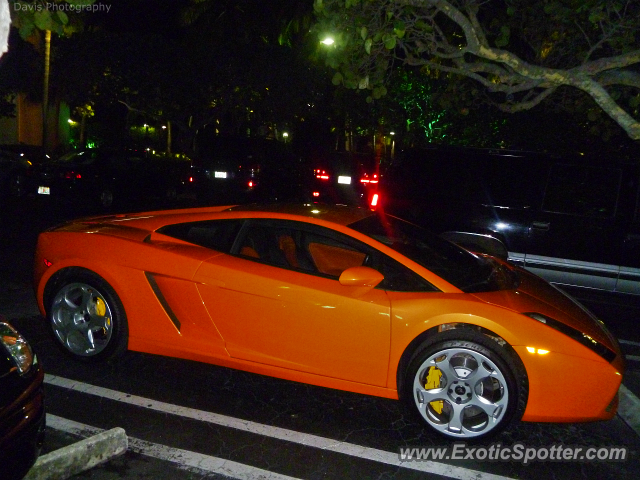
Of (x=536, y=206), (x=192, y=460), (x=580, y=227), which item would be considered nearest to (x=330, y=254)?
(x=192, y=460)

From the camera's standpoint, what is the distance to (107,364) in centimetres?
482

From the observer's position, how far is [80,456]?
323 cm

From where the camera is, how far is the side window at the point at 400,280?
13.4 ft

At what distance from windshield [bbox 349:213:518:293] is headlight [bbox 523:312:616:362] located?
41cm

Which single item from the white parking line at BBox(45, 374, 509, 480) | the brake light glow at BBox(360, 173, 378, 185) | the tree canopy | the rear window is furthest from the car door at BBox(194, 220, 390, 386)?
the brake light glow at BBox(360, 173, 378, 185)

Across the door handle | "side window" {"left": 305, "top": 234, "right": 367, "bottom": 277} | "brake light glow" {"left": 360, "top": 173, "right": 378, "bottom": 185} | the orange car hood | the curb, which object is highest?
"brake light glow" {"left": 360, "top": 173, "right": 378, "bottom": 185}

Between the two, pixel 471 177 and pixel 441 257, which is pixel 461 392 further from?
pixel 471 177

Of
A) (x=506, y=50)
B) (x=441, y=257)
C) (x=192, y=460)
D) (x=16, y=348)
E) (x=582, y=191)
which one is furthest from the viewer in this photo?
(x=582, y=191)

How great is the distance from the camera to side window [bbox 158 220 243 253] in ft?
15.2

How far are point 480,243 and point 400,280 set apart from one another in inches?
142

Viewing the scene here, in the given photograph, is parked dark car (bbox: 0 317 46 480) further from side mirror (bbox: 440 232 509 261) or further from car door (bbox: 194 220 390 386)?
side mirror (bbox: 440 232 509 261)

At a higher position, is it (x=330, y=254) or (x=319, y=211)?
(x=319, y=211)

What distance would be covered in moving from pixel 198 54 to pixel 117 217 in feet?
54.8

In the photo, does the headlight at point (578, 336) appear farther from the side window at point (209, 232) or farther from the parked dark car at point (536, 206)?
the parked dark car at point (536, 206)
